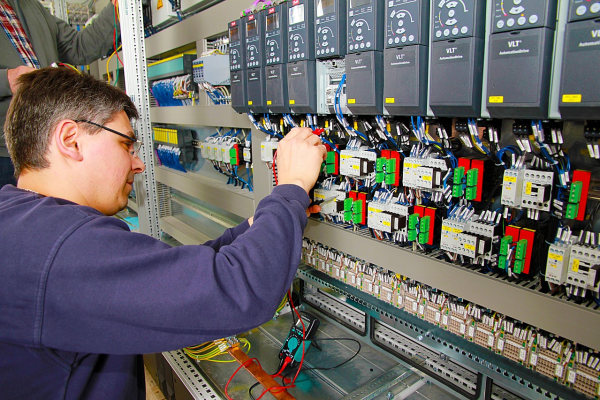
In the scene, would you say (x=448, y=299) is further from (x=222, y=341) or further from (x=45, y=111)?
(x=45, y=111)

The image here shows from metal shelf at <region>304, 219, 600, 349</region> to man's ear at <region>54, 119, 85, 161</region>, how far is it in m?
0.97

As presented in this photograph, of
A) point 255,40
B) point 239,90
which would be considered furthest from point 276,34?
point 239,90

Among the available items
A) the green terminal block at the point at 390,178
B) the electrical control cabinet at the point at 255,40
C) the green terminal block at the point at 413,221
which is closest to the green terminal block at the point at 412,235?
the green terminal block at the point at 413,221

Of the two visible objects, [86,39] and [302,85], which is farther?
[86,39]

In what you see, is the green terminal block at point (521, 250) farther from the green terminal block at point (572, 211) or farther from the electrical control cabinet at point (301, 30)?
the electrical control cabinet at point (301, 30)

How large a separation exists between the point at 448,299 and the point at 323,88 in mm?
848

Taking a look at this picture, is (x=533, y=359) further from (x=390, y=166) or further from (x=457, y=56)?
(x=457, y=56)

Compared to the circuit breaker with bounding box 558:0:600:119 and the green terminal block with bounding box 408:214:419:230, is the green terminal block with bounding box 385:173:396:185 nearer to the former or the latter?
the green terminal block with bounding box 408:214:419:230

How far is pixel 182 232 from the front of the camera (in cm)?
294

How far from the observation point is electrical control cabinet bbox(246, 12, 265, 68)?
1592 millimetres

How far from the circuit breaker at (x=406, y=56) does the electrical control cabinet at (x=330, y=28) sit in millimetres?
182

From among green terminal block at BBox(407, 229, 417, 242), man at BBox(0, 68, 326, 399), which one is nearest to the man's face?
man at BBox(0, 68, 326, 399)

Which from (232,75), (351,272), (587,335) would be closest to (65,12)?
(232,75)

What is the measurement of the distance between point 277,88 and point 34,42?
141 cm
